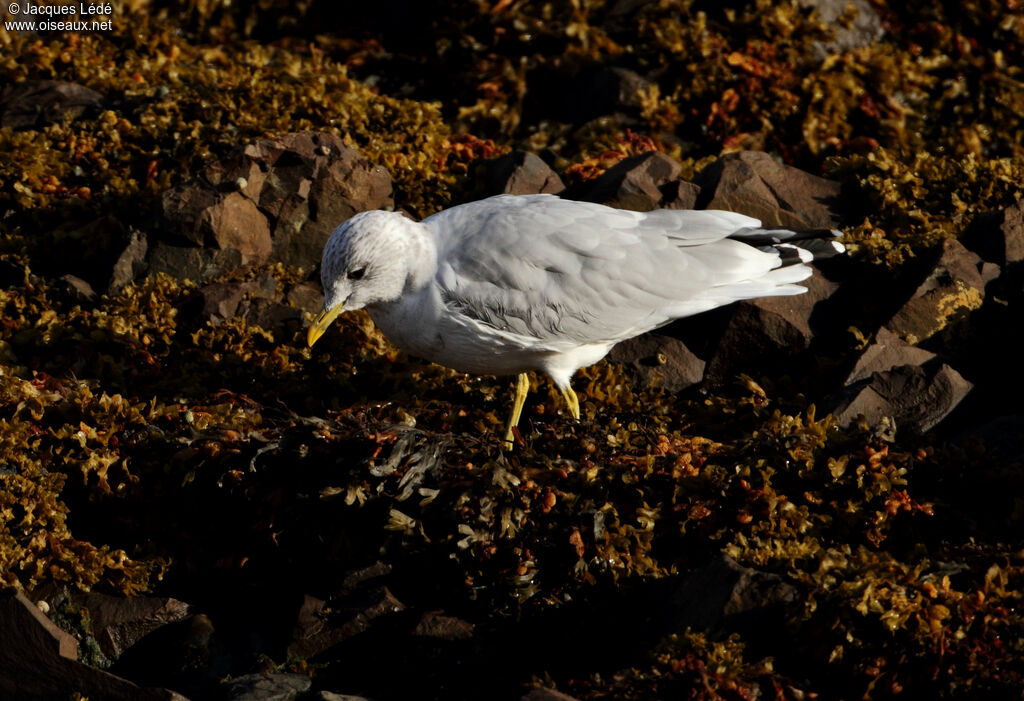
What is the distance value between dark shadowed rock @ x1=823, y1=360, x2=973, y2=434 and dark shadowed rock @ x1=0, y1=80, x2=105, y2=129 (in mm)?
5619

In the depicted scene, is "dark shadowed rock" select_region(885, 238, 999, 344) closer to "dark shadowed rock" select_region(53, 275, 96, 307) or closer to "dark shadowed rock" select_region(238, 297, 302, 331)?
"dark shadowed rock" select_region(238, 297, 302, 331)

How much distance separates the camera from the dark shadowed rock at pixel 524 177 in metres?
6.92

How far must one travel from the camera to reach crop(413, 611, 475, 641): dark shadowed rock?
443cm

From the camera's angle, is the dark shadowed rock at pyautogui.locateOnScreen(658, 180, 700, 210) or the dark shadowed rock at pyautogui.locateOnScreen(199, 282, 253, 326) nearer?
the dark shadowed rock at pyautogui.locateOnScreen(199, 282, 253, 326)

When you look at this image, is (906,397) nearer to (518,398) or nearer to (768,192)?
(768,192)

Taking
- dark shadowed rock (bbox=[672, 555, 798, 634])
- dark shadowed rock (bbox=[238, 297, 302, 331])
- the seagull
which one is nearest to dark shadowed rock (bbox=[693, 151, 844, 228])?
the seagull

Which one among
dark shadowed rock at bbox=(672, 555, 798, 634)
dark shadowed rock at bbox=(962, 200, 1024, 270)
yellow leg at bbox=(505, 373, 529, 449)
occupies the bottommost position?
yellow leg at bbox=(505, 373, 529, 449)

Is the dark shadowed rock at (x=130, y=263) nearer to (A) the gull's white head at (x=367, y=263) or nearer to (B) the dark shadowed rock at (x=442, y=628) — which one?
(A) the gull's white head at (x=367, y=263)

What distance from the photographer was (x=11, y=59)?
827 centimetres

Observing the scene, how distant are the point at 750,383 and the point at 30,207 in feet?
15.8

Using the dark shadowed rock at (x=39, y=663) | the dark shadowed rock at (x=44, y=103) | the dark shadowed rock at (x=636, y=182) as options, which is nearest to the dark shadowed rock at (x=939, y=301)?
the dark shadowed rock at (x=636, y=182)

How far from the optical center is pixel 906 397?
17.9 ft

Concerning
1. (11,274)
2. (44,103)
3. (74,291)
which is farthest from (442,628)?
(44,103)

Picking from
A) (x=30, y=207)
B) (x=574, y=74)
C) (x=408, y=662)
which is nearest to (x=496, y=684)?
(x=408, y=662)
